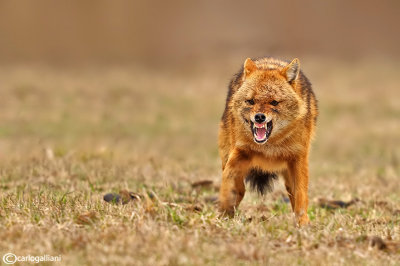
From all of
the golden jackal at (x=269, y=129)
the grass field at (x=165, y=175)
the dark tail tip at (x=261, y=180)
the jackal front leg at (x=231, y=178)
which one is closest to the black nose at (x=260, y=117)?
the golden jackal at (x=269, y=129)

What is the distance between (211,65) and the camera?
30.0 metres

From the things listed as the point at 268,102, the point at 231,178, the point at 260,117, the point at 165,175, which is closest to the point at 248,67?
the point at 268,102

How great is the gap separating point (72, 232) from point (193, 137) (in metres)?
15.0

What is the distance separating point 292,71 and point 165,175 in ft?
12.7

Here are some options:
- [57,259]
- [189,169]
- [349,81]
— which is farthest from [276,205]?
[349,81]

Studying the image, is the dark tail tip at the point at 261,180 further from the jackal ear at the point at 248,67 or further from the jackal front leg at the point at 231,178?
the jackal ear at the point at 248,67

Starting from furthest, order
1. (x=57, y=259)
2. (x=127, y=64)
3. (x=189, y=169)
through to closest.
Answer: (x=127, y=64), (x=189, y=169), (x=57, y=259)

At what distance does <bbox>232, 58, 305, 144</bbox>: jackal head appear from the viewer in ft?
19.4

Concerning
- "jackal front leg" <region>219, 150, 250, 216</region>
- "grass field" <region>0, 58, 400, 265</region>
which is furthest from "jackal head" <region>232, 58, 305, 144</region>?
"grass field" <region>0, 58, 400, 265</region>

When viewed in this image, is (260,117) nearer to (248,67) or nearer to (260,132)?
(260,132)

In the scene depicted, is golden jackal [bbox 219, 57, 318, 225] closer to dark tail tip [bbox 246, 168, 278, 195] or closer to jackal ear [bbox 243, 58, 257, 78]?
jackal ear [bbox 243, 58, 257, 78]

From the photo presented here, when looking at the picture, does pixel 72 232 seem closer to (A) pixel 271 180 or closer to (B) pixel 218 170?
(A) pixel 271 180

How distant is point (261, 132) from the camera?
5.91 meters

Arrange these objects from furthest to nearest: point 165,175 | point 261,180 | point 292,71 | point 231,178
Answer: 1. point 165,175
2. point 261,180
3. point 231,178
4. point 292,71
